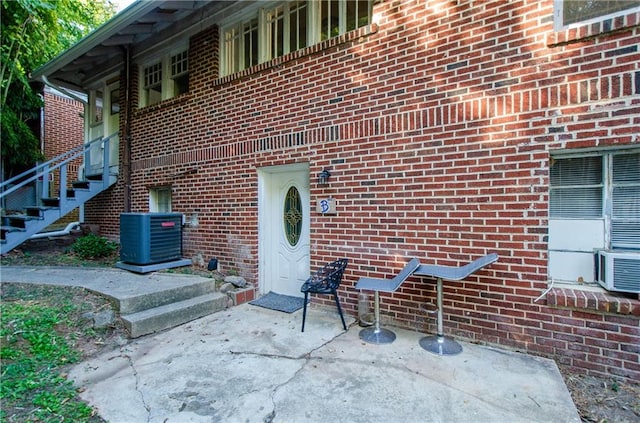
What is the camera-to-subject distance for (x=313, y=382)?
2.71 metres

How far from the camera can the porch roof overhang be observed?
5.66 metres

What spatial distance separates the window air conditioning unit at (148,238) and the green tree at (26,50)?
4.59 m

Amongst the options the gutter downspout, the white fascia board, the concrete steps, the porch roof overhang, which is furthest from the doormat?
the white fascia board

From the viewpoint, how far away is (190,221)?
6.07m

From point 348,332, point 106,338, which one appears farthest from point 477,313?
point 106,338

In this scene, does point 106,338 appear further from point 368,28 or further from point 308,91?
point 368,28

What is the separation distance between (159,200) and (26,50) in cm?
512

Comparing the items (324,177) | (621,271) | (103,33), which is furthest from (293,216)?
(103,33)

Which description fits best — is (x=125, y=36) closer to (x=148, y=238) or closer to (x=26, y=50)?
(x=26, y=50)

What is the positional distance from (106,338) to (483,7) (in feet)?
17.9

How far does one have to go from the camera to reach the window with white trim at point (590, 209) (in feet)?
9.64

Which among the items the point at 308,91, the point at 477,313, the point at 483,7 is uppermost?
the point at 483,7

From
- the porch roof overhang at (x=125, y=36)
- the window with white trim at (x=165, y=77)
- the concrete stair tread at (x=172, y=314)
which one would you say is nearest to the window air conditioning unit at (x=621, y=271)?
the concrete stair tread at (x=172, y=314)

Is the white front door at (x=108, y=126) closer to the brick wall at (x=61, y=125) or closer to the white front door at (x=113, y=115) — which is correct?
the white front door at (x=113, y=115)
